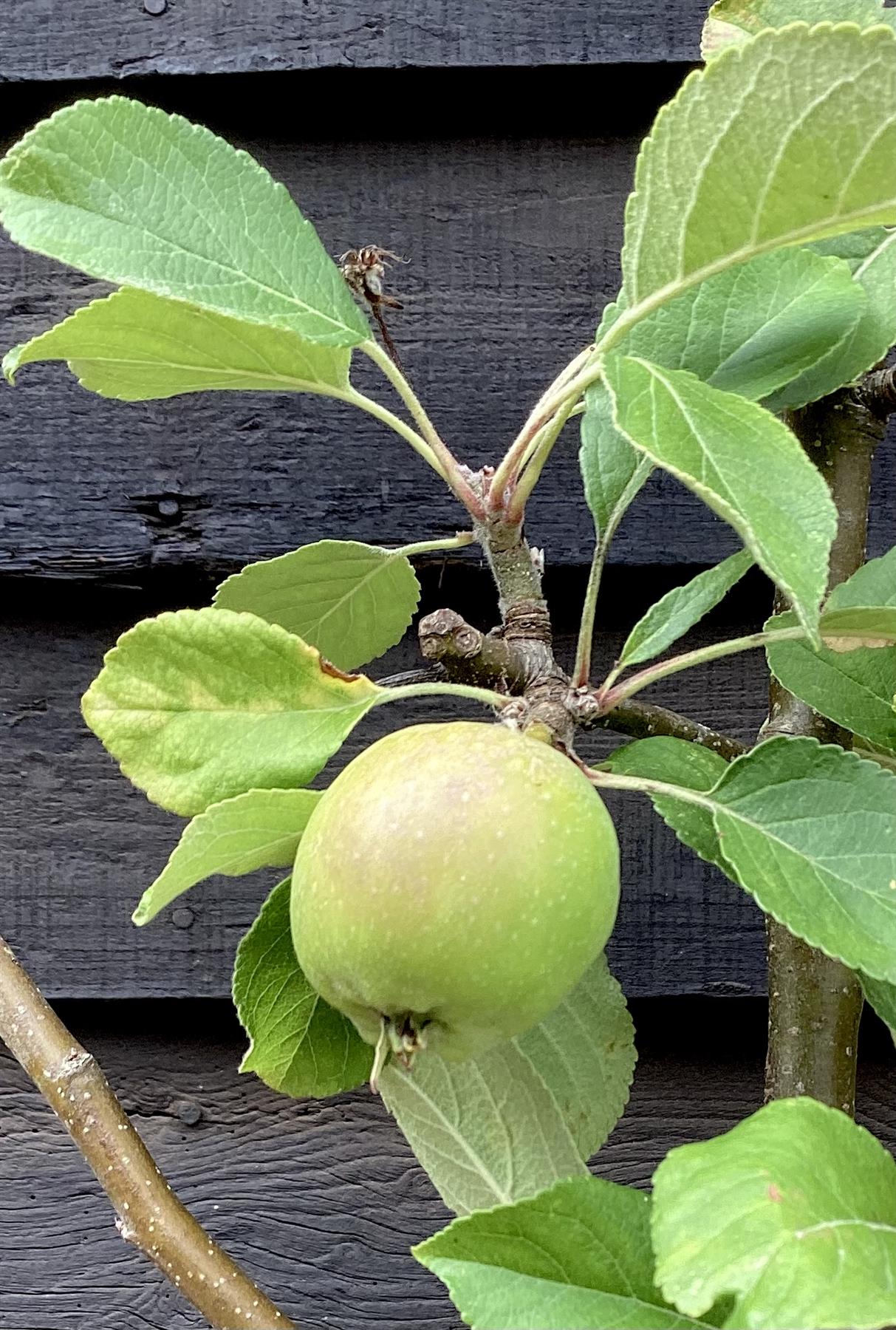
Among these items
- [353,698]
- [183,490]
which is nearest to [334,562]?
[353,698]

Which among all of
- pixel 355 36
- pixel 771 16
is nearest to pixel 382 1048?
pixel 771 16

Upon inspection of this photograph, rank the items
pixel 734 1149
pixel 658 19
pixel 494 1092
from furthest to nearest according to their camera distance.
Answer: pixel 658 19, pixel 494 1092, pixel 734 1149

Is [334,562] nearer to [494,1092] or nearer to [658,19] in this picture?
[494,1092]

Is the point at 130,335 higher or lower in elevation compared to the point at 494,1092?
higher

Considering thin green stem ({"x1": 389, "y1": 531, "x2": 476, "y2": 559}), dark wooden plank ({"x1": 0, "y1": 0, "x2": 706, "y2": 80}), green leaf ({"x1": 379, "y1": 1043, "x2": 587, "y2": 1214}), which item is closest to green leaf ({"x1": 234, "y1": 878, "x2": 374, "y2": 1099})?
green leaf ({"x1": 379, "y1": 1043, "x2": 587, "y2": 1214})

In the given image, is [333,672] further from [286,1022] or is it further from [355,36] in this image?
[355,36]

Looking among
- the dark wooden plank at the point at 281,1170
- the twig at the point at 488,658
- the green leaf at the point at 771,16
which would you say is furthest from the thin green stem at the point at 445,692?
the dark wooden plank at the point at 281,1170

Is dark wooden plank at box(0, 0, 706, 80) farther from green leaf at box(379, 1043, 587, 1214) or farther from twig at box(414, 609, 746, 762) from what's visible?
green leaf at box(379, 1043, 587, 1214)
